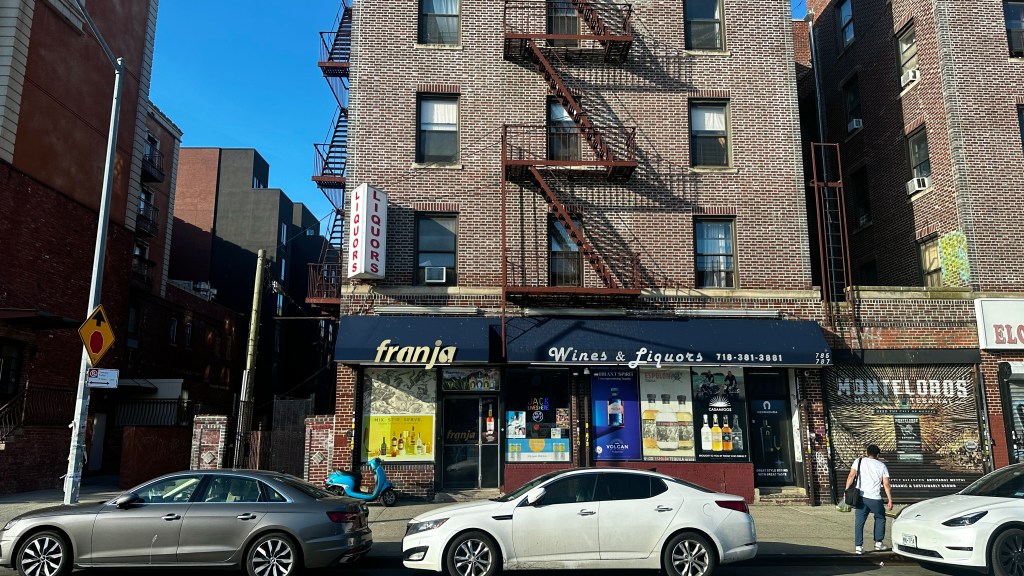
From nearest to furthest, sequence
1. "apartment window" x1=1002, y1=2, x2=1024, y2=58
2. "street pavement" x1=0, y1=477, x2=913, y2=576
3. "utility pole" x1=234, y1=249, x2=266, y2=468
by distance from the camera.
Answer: "street pavement" x1=0, y1=477, x2=913, y2=576 → "utility pole" x1=234, y1=249, x2=266, y2=468 → "apartment window" x1=1002, y1=2, x2=1024, y2=58

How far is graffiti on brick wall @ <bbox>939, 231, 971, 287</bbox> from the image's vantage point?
17031 millimetres

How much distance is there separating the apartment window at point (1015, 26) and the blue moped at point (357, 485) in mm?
18415

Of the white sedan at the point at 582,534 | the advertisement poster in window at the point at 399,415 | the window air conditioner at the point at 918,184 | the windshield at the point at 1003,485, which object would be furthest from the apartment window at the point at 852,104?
the white sedan at the point at 582,534

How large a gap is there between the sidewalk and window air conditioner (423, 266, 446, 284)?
16.2 ft

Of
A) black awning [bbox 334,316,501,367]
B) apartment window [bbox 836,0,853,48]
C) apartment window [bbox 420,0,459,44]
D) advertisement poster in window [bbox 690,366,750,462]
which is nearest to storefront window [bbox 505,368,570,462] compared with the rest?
black awning [bbox 334,316,501,367]

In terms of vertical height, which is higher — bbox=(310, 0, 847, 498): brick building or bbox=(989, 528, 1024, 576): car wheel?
bbox=(310, 0, 847, 498): brick building

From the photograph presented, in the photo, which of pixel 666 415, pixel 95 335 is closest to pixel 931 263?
pixel 666 415

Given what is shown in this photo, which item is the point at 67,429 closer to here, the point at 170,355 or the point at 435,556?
the point at 170,355

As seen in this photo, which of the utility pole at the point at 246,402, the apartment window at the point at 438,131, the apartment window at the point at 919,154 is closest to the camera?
the apartment window at the point at 438,131

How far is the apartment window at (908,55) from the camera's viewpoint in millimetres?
18984

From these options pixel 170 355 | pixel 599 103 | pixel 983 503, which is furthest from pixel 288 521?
pixel 170 355

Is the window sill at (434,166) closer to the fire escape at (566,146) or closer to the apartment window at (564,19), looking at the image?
the fire escape at (566,146)

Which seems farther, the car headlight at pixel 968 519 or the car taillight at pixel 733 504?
the car taillight at pixel 733 504

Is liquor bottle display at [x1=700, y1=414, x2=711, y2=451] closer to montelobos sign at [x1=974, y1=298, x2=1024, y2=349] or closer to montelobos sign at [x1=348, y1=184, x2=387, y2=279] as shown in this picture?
montelobos sign at [x1=974, y1=298, x2=1024, y2=349]
